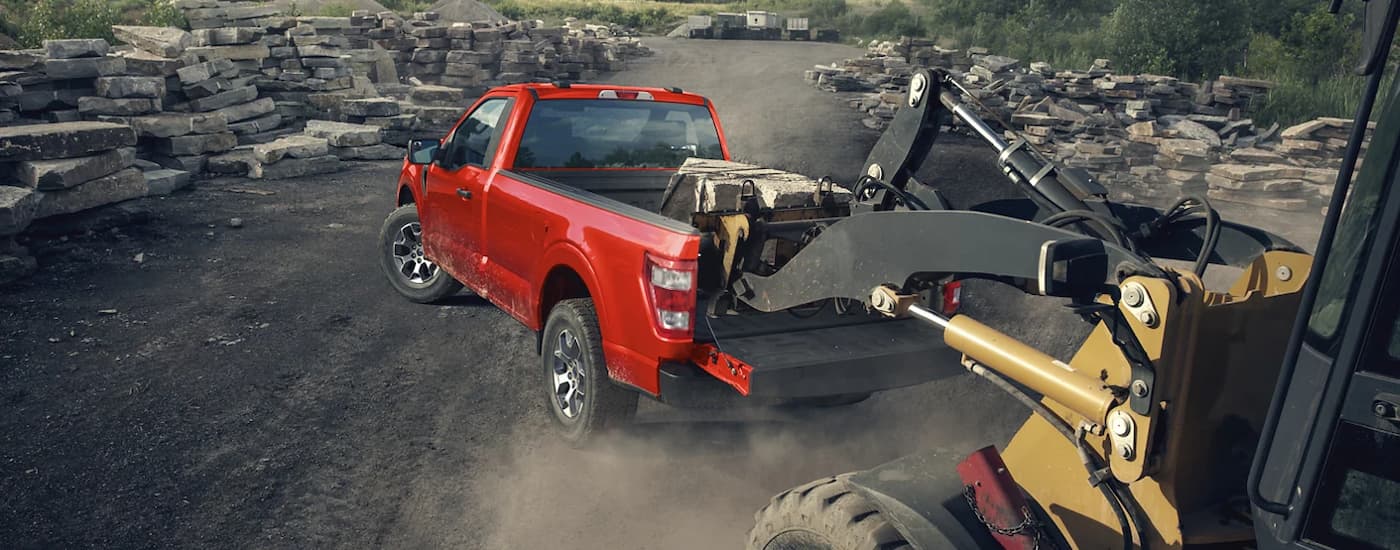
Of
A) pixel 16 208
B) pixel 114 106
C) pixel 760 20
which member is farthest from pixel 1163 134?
pixel 760 20

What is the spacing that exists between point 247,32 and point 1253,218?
1702cm

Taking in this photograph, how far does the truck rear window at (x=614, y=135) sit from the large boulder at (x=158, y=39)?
11.8 meters

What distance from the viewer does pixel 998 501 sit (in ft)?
8.77

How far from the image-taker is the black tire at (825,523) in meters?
2.70

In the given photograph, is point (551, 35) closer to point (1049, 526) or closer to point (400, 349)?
point (400, 349)

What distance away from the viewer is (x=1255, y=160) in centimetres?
1459

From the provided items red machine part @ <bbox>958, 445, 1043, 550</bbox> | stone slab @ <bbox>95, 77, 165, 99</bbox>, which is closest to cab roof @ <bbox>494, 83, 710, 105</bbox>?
red machine part @ <bbox>958, 445, 1043, 550</bbox>

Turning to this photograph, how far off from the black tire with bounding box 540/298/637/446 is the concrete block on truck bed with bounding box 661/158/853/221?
32.7 inches

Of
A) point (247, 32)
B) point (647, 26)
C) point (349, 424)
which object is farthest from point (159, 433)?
point (647, 26)

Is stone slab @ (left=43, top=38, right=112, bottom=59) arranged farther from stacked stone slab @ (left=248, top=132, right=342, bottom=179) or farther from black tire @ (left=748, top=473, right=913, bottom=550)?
black tire @ (left=748, top=473, right=913, bottom=550)

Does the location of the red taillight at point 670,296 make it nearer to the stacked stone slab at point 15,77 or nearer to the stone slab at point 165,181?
the stone slab at point 165,181

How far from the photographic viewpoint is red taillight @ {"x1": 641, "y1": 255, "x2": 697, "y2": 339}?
4.68 meters

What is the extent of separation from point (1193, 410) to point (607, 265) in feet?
10.5

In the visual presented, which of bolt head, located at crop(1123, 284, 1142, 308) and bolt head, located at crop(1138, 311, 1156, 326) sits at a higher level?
bolt head, located at crop(1123, 284, 1142, 308)
